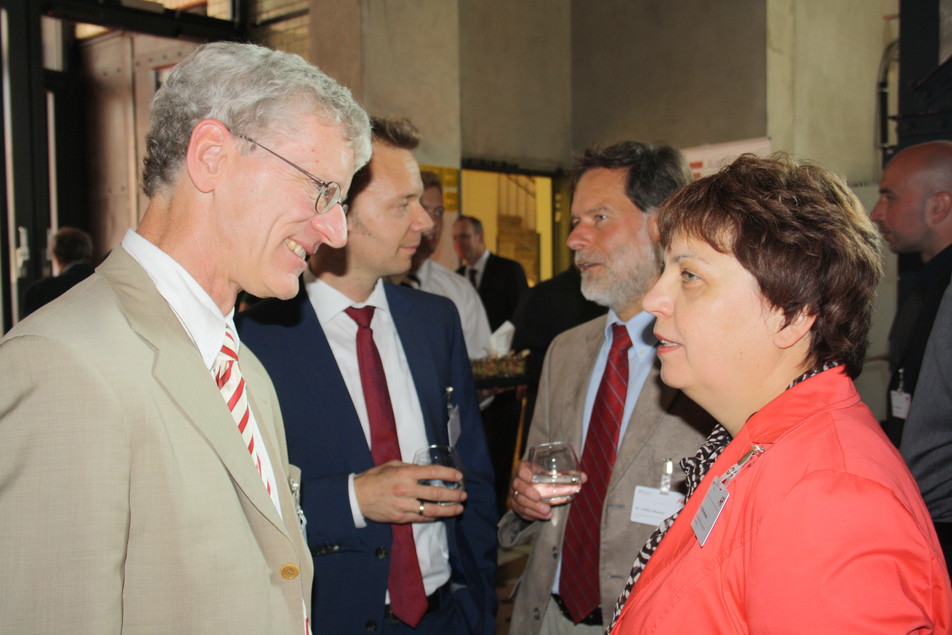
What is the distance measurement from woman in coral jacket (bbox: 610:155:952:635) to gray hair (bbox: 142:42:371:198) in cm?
81

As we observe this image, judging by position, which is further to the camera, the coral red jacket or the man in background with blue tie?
the man in background with blue tie

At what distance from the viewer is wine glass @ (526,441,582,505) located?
1.91m

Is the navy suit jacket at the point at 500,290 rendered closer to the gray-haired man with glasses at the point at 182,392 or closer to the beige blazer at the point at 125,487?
the gray-haired man with glasses at the point at 182,392

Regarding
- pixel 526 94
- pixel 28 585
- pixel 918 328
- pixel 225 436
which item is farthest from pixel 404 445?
pixel 526 94

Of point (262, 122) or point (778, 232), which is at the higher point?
point (262, 122)

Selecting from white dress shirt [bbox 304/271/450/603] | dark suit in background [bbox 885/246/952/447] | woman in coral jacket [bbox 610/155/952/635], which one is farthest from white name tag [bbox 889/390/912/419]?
white dress shirt [bbox 304/271/450/603]

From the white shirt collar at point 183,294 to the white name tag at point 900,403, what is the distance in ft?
9.91

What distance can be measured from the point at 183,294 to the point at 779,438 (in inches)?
41.7

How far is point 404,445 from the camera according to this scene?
2176 millimetres

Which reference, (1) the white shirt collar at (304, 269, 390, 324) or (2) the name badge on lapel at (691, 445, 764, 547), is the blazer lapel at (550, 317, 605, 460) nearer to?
(1) the white shirt collar at (304, 269, 390, 324)

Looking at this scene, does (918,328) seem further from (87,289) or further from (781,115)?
(781,115)

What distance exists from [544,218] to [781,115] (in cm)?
337

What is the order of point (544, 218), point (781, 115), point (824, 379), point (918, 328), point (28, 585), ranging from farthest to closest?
1. point (544, 218)
2. point (781, 115)
3. point (918, 328)
4. point (824, 379)
5. point (28, 585)

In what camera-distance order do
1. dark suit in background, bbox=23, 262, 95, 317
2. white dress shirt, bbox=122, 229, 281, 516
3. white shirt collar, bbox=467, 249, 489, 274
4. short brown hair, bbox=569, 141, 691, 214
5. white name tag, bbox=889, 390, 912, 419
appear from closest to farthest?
white dress shirt, bbox=122, 229, 281, 516, short brown hair, bbox=569, 141, 691, 214, white name tag, bbox=889, 390, 912, 419, dark suit in background, bbox=23, 262, 95, 317, white shirt collar, bbox=467, 249, 489, 274
